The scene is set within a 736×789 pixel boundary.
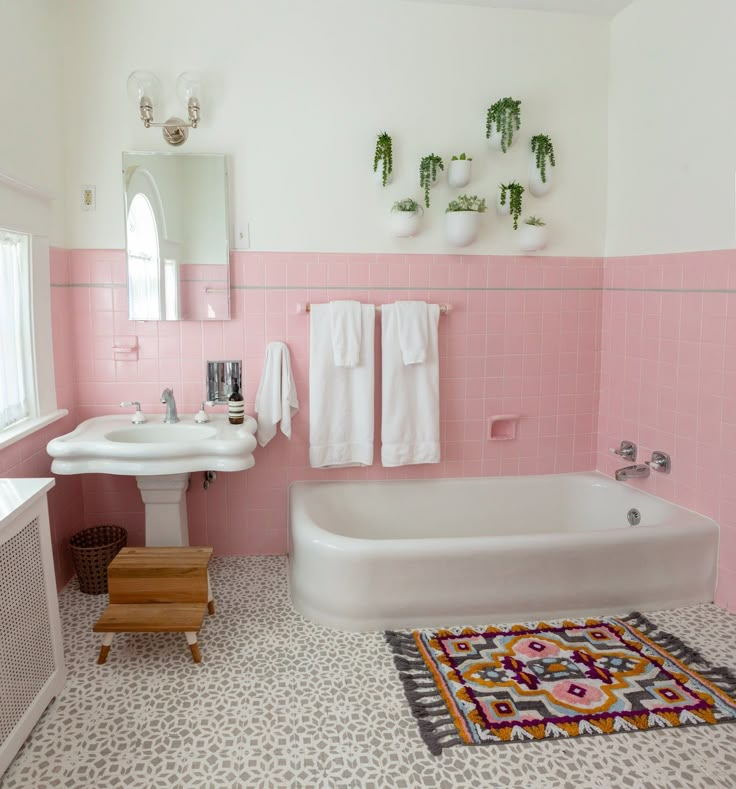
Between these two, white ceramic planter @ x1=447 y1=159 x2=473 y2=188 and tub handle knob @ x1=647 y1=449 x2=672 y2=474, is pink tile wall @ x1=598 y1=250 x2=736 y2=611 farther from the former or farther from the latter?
white ceramic planter @ x1=447 y1=159 x2=473 y2=188

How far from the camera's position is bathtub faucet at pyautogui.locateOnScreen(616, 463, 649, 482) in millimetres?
3150

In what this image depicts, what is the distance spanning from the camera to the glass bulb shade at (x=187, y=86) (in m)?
2.96

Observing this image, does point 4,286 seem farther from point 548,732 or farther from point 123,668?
point 548,732

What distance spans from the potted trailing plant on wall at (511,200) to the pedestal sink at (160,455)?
1.60 meters

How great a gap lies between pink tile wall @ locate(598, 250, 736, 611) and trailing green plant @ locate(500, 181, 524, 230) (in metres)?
0.58

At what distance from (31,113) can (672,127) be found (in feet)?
8.83

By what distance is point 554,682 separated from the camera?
2287mm

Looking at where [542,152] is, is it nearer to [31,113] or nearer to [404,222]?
[404,222]

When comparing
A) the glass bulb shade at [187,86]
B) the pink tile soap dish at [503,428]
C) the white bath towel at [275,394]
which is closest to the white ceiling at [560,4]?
the glass bulb shade at [187,86]

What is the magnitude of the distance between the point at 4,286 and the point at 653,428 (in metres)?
2.86

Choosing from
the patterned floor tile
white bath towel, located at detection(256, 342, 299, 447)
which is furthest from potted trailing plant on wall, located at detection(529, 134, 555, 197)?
the patterned floor tile

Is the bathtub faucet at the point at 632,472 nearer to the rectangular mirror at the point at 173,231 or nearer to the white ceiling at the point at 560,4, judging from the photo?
the rectangular mirror at the point at 173,231

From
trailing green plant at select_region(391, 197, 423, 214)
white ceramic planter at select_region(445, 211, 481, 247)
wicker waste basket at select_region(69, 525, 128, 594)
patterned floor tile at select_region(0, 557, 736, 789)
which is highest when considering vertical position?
trailing green plant at select_region(391, 197, 423, 214)

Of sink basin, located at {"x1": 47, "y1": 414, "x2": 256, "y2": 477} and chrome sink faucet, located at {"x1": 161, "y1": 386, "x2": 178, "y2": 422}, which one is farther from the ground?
chrome sink faucet, located at {"x1": 161, "y1": 386, "x2": 178, "y2": 422}
